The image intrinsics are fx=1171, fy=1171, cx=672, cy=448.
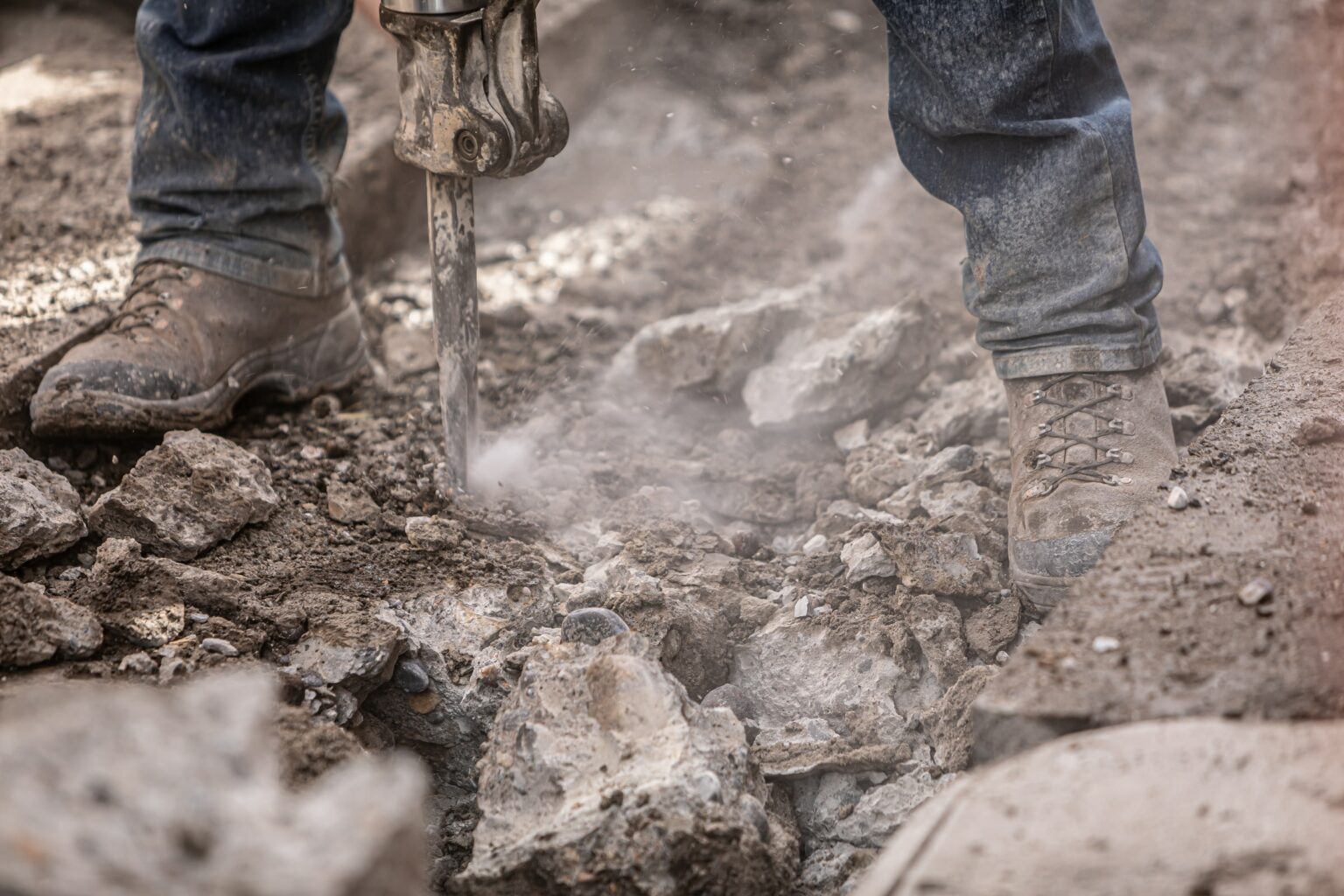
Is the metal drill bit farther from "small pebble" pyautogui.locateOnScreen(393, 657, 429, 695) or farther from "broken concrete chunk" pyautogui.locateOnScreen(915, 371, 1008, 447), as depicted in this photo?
"broken concrete chunk" pyautogui.locateOnScreen(915, 371, 1008, 447)

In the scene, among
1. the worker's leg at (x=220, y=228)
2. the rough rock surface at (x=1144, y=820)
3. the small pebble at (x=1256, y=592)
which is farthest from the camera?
the worker's leg at (x=220, y=228)

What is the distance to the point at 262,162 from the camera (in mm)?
2260

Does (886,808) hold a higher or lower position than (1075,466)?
lower

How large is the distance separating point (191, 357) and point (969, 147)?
1.44 meters

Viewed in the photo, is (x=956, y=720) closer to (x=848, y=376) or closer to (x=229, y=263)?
(x=848, y=376)

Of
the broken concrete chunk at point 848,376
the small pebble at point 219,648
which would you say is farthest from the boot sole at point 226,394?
the broken concrete chunk at point 848,376

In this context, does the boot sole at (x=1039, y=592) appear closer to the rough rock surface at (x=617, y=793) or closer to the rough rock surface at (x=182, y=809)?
the rough rock surface at (x=617, y=793)

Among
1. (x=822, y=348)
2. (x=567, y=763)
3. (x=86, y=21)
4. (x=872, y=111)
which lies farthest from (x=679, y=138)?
(x=567, y=763)

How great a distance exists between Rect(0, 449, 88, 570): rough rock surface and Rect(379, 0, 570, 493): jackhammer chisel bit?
26.7 inches

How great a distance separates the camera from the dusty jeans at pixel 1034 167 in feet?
5.64

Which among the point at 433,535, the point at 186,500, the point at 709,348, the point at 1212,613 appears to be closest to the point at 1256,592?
the point at 1212,613

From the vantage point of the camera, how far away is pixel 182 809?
2.68ft

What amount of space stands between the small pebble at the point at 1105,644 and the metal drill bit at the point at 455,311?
3.65 feet

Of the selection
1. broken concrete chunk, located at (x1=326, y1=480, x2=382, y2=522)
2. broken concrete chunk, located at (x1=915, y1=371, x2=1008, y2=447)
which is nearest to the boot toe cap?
broken concrete chunk, located at (x1=326, y1=480, x2=382, y2=522)
